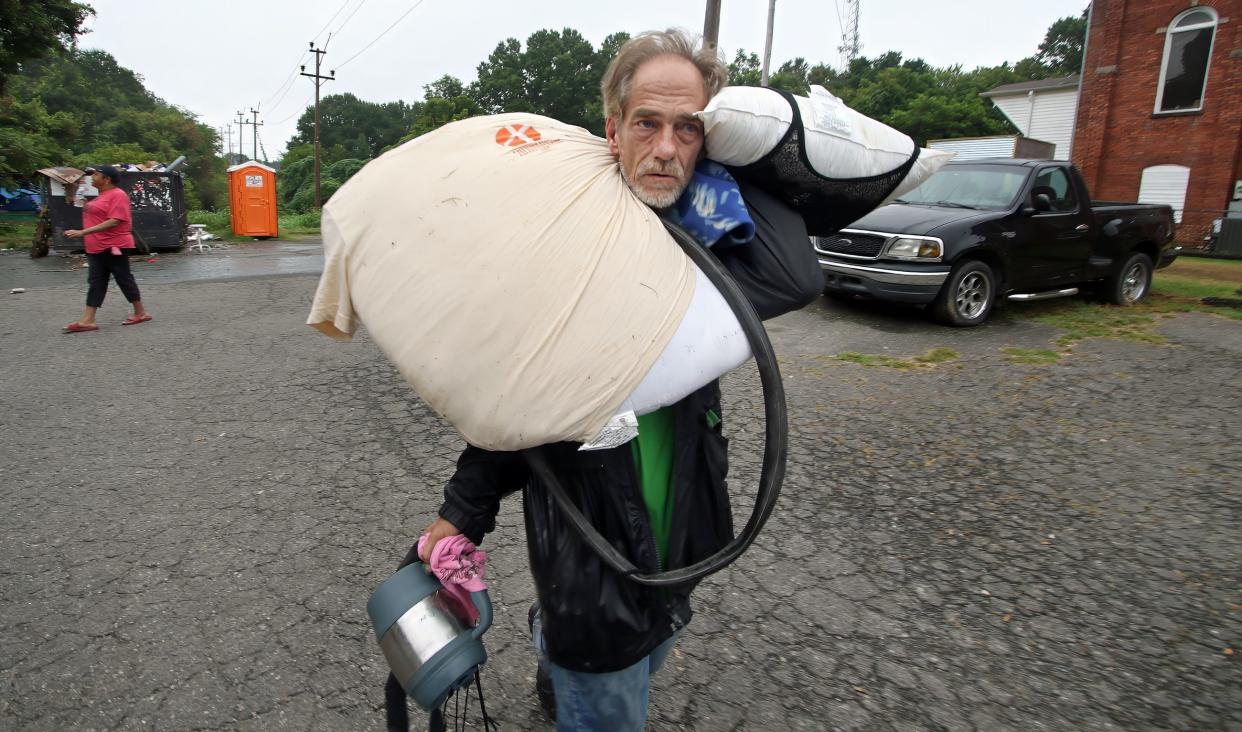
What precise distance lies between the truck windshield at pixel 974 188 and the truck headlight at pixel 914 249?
2.11 feet

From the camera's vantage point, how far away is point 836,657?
262 cm

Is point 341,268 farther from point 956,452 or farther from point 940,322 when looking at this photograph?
point 940,322

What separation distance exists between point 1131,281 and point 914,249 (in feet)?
12.8

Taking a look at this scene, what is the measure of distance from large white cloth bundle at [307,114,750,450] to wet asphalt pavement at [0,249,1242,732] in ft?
4.91

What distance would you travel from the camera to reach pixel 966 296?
7672mm

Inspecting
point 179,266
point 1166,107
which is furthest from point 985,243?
point 1166,107

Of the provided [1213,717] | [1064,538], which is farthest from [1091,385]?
[1213,717]

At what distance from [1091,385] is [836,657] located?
175 inches

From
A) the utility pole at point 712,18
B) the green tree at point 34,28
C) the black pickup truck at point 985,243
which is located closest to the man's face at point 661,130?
the black pickup truck at point 985,243

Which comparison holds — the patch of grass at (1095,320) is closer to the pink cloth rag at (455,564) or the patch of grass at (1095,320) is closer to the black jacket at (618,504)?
the black jacket at (618,504)

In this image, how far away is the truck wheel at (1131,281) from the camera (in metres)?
8.92

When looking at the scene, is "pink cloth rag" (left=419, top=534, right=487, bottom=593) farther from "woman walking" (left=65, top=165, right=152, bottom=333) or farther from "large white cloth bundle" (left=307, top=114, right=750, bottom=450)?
"woman walking" (left=65, top=165, right=152, bottom=333)

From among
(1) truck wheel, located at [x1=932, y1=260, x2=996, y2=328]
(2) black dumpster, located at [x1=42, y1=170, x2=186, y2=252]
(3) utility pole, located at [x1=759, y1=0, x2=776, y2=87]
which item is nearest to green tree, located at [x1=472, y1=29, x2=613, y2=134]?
(3) utility pole, located at [x1=759, y1=0, x2=776, y2=87]

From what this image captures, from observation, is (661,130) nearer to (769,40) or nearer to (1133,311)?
(1133,311)
